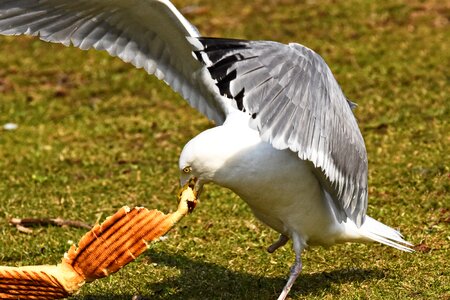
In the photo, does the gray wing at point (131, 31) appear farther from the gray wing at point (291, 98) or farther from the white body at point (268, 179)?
the gray wing at point (291, 98)

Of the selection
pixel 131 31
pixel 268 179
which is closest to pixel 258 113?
pixel 268 179

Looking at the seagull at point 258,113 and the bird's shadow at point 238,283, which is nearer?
the seagull at point 258,113

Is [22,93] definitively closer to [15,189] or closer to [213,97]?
[15,189]

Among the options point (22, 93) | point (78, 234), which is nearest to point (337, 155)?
point (78, 234)

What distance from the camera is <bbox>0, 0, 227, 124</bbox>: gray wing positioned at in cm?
554

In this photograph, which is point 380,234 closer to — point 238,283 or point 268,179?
point 238,283

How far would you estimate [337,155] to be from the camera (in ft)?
15.8

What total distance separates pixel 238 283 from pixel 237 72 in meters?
1.88

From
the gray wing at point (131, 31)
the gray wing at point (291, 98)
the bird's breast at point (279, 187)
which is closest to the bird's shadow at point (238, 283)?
the bird's breast at point (279, 187)

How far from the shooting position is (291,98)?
4355 mm

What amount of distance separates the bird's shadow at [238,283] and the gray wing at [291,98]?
73 centimetres

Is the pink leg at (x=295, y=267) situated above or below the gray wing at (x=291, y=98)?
below

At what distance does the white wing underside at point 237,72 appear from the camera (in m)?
4.18

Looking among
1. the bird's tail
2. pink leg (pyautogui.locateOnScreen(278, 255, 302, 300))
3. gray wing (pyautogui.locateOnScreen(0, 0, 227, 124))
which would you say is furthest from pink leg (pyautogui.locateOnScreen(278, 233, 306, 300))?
gray wing (pyautogui.locateOnScreen(0, 0, 227, 124))
